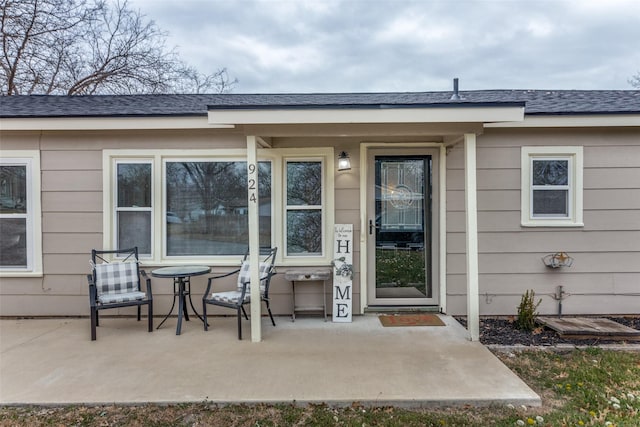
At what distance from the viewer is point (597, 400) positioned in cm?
237

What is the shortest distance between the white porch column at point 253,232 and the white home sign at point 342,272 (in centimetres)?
103

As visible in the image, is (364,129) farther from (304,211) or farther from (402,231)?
(402,231)

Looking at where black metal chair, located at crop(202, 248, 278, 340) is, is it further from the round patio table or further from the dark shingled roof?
the dark shingled roof

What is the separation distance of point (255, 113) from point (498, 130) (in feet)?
9.68

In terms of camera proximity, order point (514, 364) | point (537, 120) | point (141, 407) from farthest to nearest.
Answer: point (537, 120), point (514, 364), point (141, 407)

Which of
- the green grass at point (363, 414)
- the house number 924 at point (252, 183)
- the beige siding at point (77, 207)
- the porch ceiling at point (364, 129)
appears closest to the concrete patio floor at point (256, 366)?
the green grass at point (363, 414)

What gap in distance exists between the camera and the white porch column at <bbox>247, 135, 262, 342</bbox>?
3402mm

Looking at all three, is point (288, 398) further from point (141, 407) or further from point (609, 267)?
point (609, 267)

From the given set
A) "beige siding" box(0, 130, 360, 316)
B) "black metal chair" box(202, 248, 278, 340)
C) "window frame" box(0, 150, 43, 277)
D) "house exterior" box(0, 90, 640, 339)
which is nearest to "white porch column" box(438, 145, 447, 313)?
"house exterior" box(0, 90, 640, 339)

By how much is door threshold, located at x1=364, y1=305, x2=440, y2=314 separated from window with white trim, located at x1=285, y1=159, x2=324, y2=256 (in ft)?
3.27

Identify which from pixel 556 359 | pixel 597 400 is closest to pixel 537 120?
pixel 556 359

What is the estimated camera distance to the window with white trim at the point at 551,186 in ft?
13.8

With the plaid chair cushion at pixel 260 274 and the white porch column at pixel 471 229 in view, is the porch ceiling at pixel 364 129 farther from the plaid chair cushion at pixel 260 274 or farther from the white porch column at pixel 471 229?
the plaid chair cushion at pixel 260 274

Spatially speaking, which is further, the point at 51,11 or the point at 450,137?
the point at 51,11
